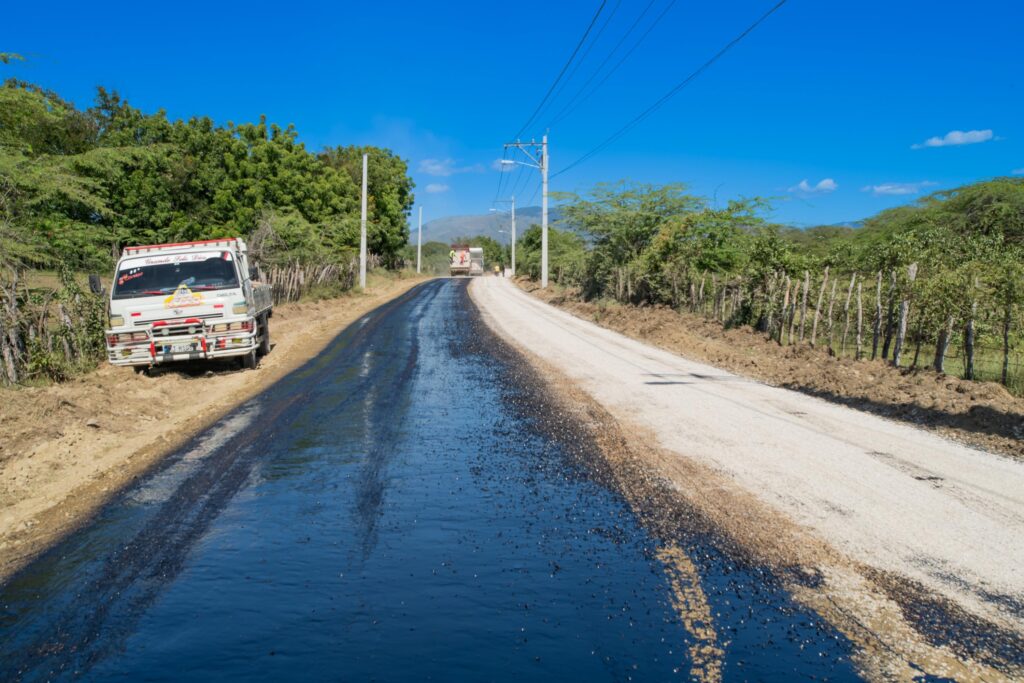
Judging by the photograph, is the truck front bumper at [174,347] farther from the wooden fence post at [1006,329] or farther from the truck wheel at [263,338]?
the wooden fence post at [1006,329]

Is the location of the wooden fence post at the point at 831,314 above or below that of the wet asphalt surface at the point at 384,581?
above

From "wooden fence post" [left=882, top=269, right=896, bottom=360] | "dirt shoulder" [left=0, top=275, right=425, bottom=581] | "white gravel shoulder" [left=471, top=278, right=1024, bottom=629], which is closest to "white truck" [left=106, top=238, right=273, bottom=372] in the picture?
"dirt shoulder" [left=0, top=275, right=425, bottom=581]

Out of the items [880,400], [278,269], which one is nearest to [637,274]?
[278,269]

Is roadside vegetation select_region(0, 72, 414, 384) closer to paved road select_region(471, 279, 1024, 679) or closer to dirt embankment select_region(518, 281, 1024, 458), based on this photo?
paved road select_region(471, 279, 1024, 679)

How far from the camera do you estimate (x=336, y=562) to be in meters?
4.77

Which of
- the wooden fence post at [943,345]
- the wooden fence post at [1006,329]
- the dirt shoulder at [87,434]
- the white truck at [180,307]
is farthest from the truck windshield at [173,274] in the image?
the wooden fence post at [1006,329]

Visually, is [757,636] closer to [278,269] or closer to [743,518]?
[743,518]

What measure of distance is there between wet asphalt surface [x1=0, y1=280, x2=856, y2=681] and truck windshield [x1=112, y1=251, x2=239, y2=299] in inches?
231

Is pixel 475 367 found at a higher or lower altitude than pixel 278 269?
lower

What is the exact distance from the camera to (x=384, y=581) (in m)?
4.47

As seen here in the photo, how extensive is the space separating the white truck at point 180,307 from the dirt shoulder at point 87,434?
48cm

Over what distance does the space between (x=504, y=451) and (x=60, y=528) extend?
401 cm

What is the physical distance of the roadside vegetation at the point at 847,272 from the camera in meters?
11.7

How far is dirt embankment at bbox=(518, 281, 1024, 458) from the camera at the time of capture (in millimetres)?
8727
